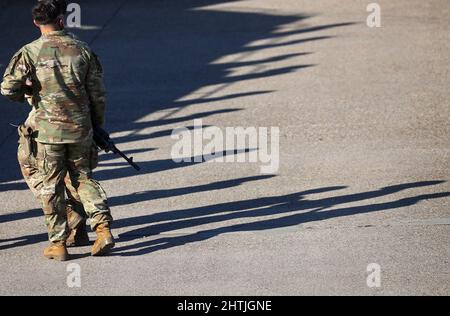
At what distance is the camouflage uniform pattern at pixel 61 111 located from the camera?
874cm

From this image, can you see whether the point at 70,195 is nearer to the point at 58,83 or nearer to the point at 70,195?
the point at 70,195

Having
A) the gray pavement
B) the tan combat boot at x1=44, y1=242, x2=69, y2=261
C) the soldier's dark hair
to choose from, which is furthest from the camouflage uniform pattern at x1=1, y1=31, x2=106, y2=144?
the gray pavement

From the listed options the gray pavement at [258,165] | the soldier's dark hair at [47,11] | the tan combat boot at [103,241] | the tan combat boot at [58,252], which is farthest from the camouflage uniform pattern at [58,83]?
the gray pavement at [258,165]

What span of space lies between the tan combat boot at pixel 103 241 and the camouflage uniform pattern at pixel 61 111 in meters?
0.06

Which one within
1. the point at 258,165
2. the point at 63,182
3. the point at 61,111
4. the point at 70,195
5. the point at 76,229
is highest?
the point at 61,111

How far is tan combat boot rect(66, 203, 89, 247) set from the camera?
935 centimetres

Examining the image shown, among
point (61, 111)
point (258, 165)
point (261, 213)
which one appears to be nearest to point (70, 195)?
point (61, 111)

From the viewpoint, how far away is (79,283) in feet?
27.7

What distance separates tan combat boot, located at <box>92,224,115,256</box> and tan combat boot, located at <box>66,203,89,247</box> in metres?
0.37

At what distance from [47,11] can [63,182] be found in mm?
1395

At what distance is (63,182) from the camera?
908cm

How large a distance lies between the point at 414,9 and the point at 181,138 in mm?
10066

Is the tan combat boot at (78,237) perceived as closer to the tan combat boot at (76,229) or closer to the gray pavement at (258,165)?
the tan combat boot at (76,229)
